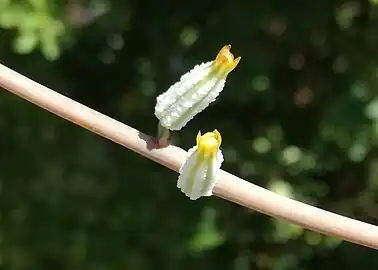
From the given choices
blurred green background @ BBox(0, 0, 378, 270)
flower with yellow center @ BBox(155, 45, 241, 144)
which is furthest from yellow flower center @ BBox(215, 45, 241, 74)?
blurred green background @ BBox(0, 0, 378, 270)

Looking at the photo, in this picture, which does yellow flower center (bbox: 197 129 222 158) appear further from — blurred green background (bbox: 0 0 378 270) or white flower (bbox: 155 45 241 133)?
blurred green background (bbox: 0 0 378 270)

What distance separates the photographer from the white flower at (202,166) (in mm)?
1012

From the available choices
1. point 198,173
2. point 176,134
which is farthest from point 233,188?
point 176,134

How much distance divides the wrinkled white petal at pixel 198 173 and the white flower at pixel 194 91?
0.08 metres

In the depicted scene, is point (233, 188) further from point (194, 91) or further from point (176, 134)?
point (176, 134)

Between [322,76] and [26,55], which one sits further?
[322,76]

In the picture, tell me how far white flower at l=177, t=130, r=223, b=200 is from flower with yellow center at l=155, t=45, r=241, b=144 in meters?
0.07

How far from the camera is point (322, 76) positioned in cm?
246

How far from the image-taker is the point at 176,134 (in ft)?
7.75

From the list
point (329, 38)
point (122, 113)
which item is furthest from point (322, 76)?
point (122, 113)

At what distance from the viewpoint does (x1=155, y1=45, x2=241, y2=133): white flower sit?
105 cm

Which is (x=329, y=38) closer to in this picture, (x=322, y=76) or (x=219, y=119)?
(x=322, y=76)

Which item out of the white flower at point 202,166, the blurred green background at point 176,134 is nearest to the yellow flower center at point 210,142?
the white flower at point 202,166

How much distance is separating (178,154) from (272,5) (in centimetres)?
119
